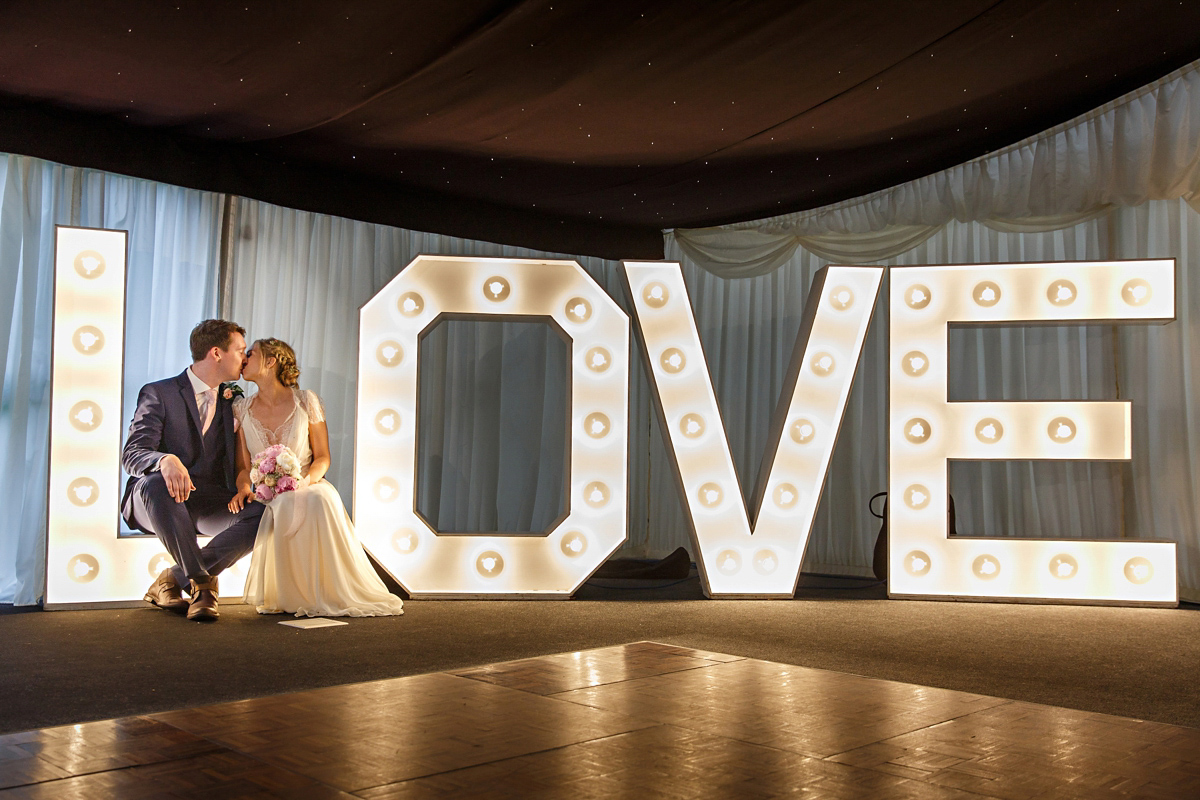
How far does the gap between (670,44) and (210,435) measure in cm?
255

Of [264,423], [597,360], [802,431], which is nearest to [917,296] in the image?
[802,431]

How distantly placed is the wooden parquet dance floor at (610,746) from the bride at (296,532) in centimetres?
134

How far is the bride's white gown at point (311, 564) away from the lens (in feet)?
13.5

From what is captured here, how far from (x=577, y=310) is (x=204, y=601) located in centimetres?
208

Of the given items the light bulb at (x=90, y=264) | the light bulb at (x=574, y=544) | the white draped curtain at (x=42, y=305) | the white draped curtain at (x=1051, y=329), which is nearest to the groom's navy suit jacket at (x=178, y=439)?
the white draped curtain at (x=42, y=305)

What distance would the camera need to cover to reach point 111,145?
4.72 m

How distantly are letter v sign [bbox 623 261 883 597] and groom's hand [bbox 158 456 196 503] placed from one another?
2122 mm

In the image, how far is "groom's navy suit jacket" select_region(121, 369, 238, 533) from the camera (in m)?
4.21

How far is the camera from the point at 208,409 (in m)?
4.39

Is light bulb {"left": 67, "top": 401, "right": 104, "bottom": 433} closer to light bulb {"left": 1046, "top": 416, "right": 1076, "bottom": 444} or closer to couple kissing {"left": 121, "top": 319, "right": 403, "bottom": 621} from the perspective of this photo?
couple kissing {"left": 121, "top": 319, "right": 403, "bottom": 621}

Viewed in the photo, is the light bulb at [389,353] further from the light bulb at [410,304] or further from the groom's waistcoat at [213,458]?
the groom's waistcoat at [213,458]

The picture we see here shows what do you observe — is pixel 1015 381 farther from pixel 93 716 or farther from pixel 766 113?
pixel 93 716

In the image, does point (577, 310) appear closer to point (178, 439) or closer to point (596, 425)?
point (596, 425)

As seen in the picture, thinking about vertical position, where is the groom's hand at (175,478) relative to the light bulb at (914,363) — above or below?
below
